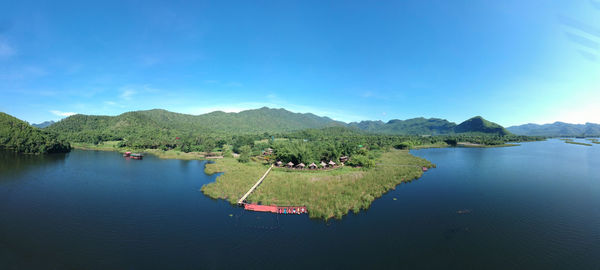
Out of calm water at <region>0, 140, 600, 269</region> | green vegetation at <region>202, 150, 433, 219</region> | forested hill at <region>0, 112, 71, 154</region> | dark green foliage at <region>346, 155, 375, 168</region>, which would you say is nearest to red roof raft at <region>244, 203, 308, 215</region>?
green vegetation at <region>202, 150, 433, 219</region>

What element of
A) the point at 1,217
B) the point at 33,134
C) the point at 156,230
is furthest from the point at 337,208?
the point at 33,134

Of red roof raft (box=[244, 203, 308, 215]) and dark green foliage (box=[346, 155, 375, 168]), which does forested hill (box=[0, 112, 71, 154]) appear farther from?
dark green foliage (box=[346, 155, 375, 168])

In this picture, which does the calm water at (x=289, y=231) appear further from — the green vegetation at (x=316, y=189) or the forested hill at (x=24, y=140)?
the forested hill at (x=24, y=140)

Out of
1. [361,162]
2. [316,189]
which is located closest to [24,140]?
[316,189]

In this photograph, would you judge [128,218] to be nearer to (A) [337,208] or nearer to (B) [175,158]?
(A) [337,208]

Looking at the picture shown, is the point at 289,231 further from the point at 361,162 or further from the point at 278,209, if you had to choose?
the point at 361,162
